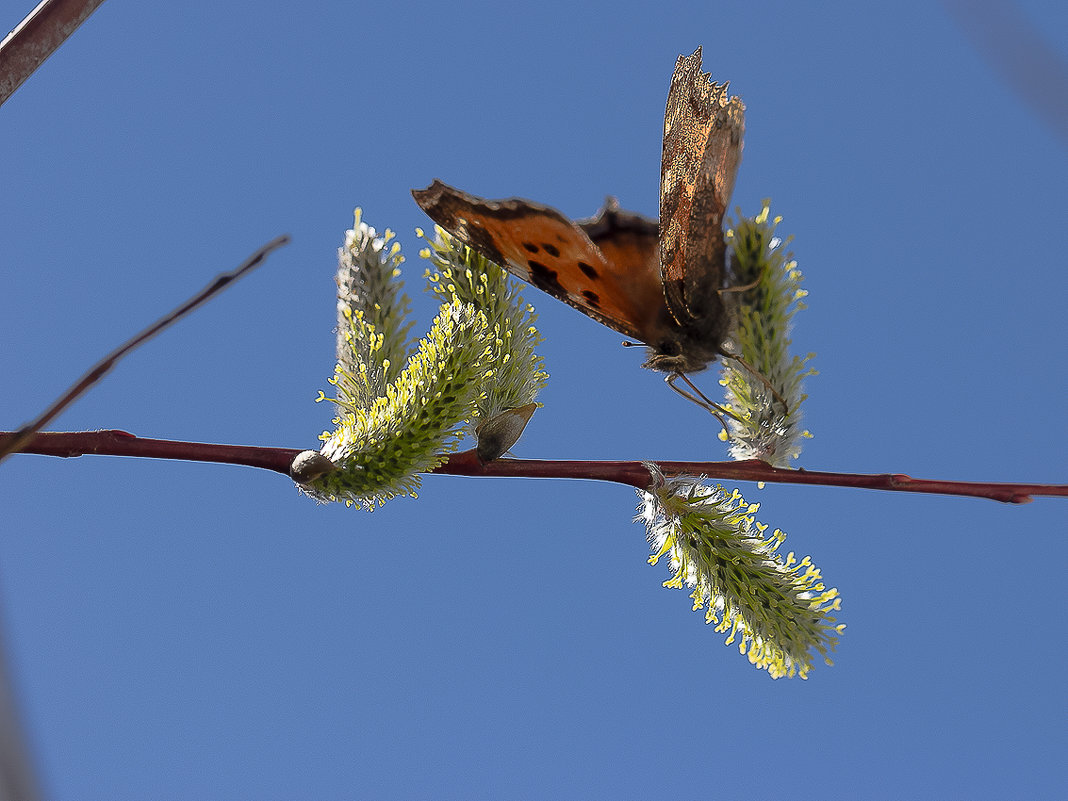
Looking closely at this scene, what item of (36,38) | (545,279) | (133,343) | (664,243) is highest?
→ (664,243)

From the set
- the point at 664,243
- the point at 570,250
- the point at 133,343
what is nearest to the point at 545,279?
the point at 570,250

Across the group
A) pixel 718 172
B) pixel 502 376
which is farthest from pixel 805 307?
pixel 502 376

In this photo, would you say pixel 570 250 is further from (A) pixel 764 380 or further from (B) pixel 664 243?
(A) pixel 764 380

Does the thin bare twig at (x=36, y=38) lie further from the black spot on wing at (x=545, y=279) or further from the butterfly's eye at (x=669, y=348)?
the butterfly's eye at (x=669, y=348)

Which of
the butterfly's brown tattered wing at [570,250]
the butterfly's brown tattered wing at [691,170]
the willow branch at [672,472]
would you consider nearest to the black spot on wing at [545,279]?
the butterfly's brown tattered wing at [570,250]

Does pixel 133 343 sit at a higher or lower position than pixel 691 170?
lower

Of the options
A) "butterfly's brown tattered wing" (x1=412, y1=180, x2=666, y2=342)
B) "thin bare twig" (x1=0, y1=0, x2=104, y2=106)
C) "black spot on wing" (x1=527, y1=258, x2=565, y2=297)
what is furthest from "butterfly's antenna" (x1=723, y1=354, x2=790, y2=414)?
"thin bare twig" (x1=0, y1=0, x2=104, y2=106)

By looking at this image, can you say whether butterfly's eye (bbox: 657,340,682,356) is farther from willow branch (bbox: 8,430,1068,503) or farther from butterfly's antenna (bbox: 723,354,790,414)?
willow branch (bbox: 8,430,1068,503)

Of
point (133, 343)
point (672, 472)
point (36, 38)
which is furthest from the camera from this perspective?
point (672, 472)
